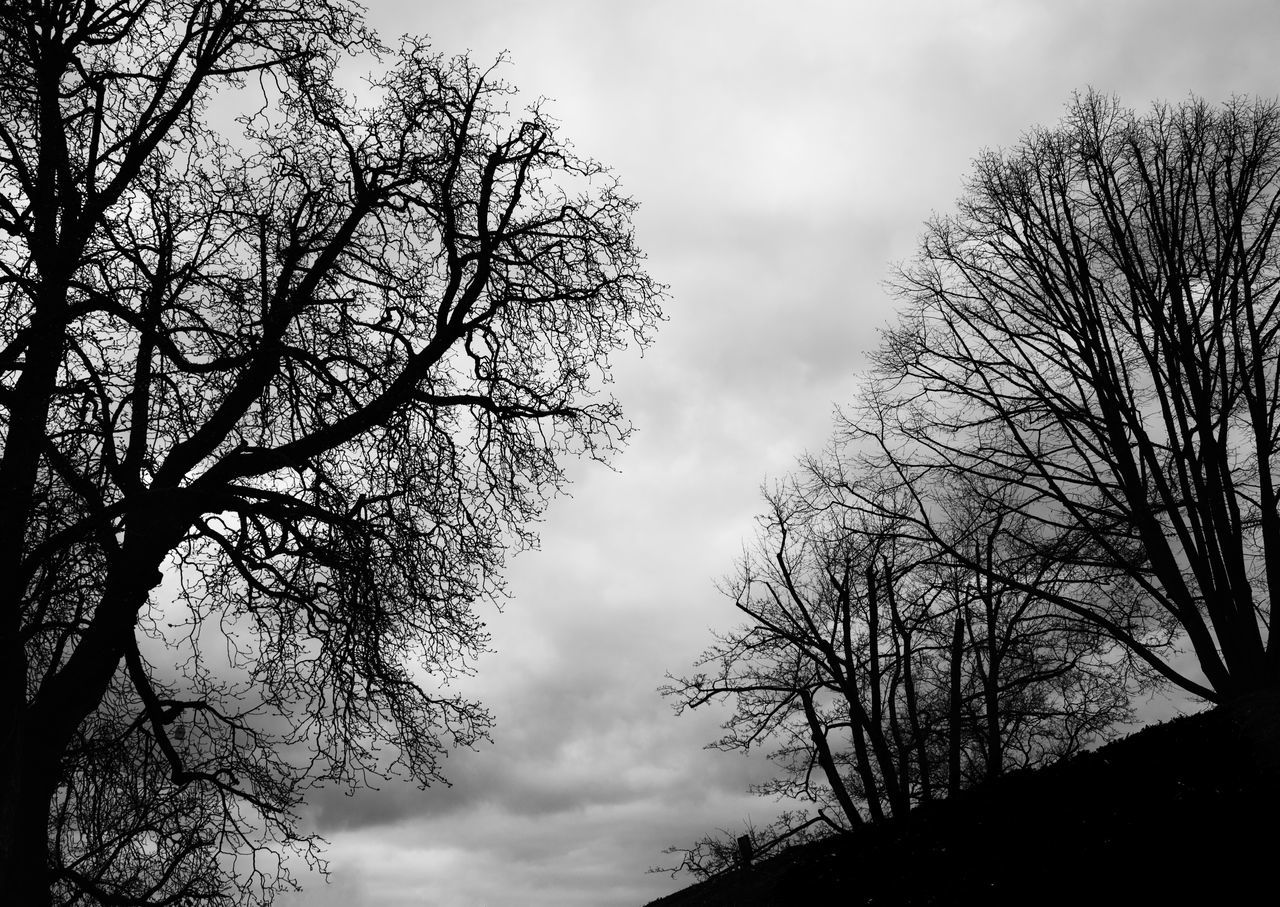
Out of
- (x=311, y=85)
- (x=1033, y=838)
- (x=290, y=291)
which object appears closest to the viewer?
(x=1033, y=838)

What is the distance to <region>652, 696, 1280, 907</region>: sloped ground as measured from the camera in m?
7.09

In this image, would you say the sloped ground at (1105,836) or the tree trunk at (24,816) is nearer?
the tree trunk at (24,816)

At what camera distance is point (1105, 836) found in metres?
8.27

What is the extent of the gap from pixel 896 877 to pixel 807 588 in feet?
29.5

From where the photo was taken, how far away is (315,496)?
362 inches

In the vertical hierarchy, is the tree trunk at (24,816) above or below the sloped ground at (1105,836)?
above

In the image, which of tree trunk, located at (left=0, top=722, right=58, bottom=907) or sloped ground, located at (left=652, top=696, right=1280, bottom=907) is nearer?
tree trunk, located at (left=0, top=722, right=58, bottom=907)

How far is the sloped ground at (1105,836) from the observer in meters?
7.09

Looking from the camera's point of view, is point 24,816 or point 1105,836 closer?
point 24,816

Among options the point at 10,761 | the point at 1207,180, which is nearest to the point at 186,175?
the point at 10,761

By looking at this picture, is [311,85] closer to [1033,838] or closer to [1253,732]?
[1033,838]

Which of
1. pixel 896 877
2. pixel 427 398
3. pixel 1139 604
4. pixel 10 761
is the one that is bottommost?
pixel 896 877

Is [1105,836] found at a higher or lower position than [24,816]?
lower

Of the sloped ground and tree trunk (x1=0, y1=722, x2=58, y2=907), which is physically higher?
tree trunk (x1=0, y1=722, x2=58, y2=907)
